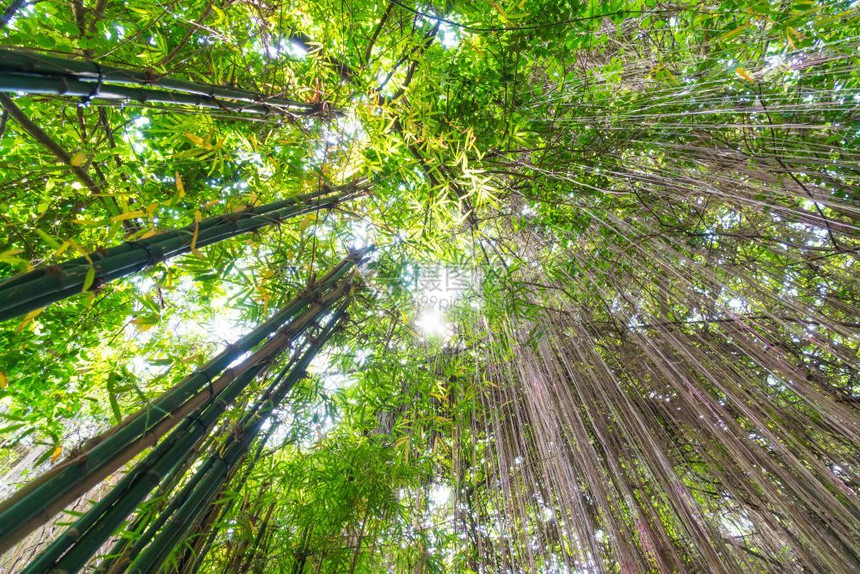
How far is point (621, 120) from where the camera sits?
1289 millimetres

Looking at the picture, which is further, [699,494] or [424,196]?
[699,494]

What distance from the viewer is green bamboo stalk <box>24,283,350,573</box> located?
36cm

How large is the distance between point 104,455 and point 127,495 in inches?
3.9

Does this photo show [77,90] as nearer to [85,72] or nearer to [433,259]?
[85,72]

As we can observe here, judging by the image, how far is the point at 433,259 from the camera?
1.23 metres

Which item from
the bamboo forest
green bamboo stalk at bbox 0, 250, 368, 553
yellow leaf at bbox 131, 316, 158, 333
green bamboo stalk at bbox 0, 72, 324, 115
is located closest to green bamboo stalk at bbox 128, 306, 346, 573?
the bamboo forest

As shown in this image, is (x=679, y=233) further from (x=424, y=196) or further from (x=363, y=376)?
(x=363, y=376)

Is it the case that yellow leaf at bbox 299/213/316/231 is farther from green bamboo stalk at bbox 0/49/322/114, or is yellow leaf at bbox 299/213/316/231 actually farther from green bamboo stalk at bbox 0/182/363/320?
green bamboo stalk at bbox 0/49/322/114

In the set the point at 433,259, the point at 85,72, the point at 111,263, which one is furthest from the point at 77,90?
the point at 433,259

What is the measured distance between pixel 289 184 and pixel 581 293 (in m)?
1.26

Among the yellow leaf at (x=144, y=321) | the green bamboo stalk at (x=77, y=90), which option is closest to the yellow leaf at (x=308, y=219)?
the green bamboo stalk at (x=77, y=90)

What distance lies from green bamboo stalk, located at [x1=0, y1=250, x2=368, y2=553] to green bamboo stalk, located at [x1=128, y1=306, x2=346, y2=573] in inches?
7.3

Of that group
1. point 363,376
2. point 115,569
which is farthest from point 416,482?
point 115,569

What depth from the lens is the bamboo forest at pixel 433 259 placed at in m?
0.73
